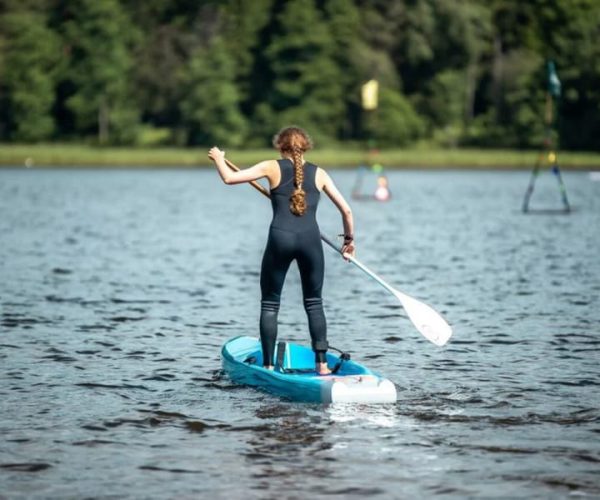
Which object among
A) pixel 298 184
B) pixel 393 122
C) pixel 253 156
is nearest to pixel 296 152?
pixel 298 184

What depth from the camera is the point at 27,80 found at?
108 m

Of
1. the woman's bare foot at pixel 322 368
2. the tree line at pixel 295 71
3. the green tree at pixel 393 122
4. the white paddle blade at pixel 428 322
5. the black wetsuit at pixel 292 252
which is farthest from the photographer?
the tree line at pixel 295 71

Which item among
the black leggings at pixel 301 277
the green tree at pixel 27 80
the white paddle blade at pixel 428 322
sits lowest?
the white paddle blade at pixel 428 322

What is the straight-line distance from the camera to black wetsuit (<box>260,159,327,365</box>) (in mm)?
12328

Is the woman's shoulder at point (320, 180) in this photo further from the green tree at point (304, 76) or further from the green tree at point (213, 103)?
the green tree at point (304, 76)

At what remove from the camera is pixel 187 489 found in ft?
30.9

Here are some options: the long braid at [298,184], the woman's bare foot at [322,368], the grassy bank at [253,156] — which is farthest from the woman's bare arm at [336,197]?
the grassy bank at [253,156]

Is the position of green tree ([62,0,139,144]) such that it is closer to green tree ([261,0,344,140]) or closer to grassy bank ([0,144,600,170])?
grassy bank ([0,144,600,170])

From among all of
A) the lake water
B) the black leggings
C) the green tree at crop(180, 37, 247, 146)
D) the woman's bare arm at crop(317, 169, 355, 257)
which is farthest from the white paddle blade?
the green tree at crop(180, 37, 247, 146)

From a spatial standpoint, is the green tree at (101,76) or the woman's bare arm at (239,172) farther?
the green tree at (101,76)

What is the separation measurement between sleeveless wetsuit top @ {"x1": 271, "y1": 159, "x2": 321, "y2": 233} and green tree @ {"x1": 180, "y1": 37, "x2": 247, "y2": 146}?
95004mm

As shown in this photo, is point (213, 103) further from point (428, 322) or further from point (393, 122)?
point (428, 322)

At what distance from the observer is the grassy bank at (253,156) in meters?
99.6

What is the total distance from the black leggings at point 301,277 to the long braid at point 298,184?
0.84 ft
